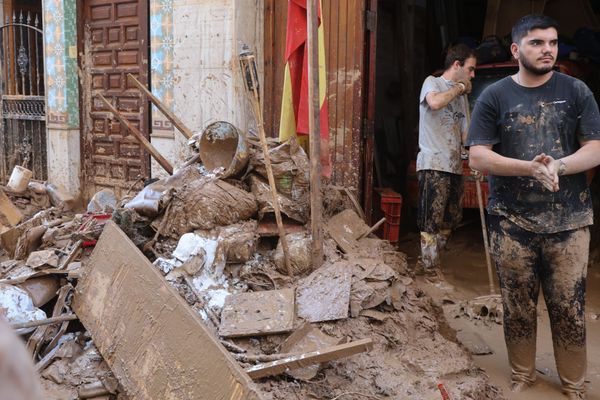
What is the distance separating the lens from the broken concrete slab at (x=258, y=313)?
3.85 meters

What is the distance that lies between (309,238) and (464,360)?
1473 mm

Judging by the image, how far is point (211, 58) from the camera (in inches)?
286

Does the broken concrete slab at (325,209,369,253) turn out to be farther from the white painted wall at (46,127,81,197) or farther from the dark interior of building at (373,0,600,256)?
the white painted wall at (46,127,81,197)

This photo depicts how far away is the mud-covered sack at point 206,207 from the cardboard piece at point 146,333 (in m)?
Answer: 0.55

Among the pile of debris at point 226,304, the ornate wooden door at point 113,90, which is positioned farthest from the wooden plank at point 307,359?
the ornate wooden door at point 113,90

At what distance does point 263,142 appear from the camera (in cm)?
436

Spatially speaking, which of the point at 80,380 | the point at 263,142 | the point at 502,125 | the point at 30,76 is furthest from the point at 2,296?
the point at 30,76

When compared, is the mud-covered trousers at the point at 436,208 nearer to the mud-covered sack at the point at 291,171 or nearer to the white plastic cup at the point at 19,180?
the mud-covered sack at the point at 291,171

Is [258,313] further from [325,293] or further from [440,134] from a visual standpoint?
[440,134]

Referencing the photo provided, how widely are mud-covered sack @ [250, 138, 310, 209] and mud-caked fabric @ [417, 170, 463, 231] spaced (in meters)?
1.46

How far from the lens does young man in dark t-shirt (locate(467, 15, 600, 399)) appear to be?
3574mm

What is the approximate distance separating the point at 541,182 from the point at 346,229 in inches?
81.9

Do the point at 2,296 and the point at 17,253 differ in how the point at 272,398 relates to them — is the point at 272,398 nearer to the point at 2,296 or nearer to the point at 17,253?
the point at 2,296

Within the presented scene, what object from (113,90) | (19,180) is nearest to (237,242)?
(113,90)
